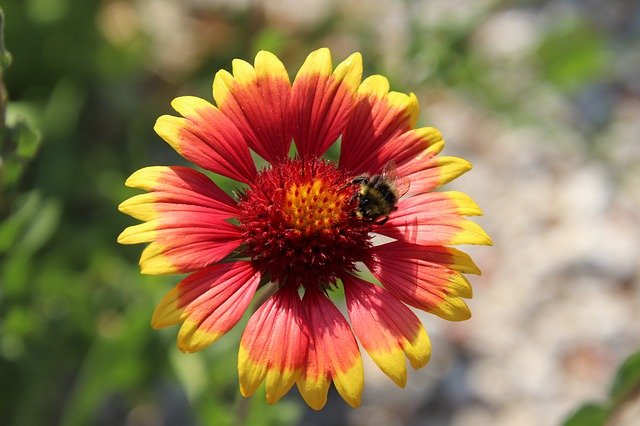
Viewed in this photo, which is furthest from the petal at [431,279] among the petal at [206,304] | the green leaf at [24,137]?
the green leaf at [24,137]

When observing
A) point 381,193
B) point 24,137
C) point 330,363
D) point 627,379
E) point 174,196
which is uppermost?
point 24,137

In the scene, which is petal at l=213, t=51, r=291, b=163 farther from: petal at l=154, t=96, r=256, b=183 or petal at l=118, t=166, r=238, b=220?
petal at l=118, t=166, r=238, b=220

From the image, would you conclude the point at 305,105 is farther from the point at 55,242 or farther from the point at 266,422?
the point at 55,242

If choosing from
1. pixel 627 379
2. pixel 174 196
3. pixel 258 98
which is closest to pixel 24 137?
pixel 174 196

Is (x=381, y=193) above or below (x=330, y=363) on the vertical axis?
above

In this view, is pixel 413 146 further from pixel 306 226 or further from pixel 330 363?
pixel 330 363

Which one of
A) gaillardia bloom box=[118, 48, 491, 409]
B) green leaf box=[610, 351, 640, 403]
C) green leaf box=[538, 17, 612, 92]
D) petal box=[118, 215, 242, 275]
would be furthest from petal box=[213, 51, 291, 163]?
green leaf box=[538, 17, 612, 92]

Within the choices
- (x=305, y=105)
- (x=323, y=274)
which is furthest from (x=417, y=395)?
(x=305, y=105)

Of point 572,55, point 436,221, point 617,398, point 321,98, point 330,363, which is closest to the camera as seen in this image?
point 330,363
